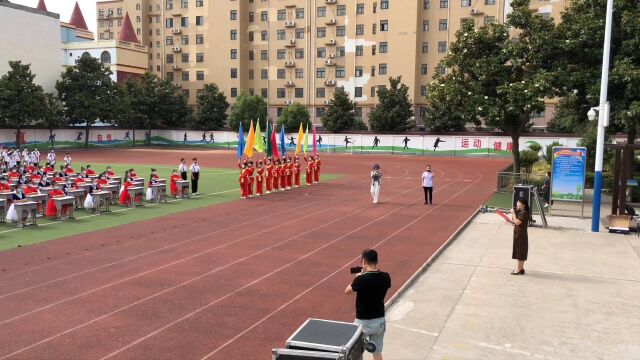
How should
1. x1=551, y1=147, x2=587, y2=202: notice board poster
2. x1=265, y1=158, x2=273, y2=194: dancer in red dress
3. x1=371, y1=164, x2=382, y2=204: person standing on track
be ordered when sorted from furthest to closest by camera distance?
1. x1=265, y1=158, x2=273, y2=194: dancer in red dress
2. x1=371, y1=164, x2=382, y2=204: person standing on track
3. x1=551, y1=147, x2=587, y2=202: notice board poster

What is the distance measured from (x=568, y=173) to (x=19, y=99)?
48625 millimetres

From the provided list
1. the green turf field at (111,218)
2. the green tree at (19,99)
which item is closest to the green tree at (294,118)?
the green tree at (19,99)

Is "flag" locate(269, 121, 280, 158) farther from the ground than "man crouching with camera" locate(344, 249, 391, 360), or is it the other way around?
"flag" locate(269, 121, 280, 158)

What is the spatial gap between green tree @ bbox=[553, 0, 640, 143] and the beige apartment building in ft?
130

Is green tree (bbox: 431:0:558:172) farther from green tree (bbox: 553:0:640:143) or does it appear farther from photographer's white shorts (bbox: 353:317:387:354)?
photographer's white shorts (bbox: 353:317:387:354)

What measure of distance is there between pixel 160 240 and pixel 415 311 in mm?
8018

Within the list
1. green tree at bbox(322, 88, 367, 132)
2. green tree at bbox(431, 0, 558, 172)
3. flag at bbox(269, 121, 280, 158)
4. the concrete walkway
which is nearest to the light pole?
the concrete walkway

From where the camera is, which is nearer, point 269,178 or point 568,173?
point 568,173

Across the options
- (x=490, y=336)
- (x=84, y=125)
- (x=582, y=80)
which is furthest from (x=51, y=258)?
(x=84, y=125)

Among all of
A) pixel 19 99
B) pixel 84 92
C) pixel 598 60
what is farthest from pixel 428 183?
pixel 84 92

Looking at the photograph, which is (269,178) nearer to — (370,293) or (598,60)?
→ (598,60)

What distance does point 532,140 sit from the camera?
48.8 meters

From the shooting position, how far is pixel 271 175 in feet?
81.5

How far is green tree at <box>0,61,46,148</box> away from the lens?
48.7m
